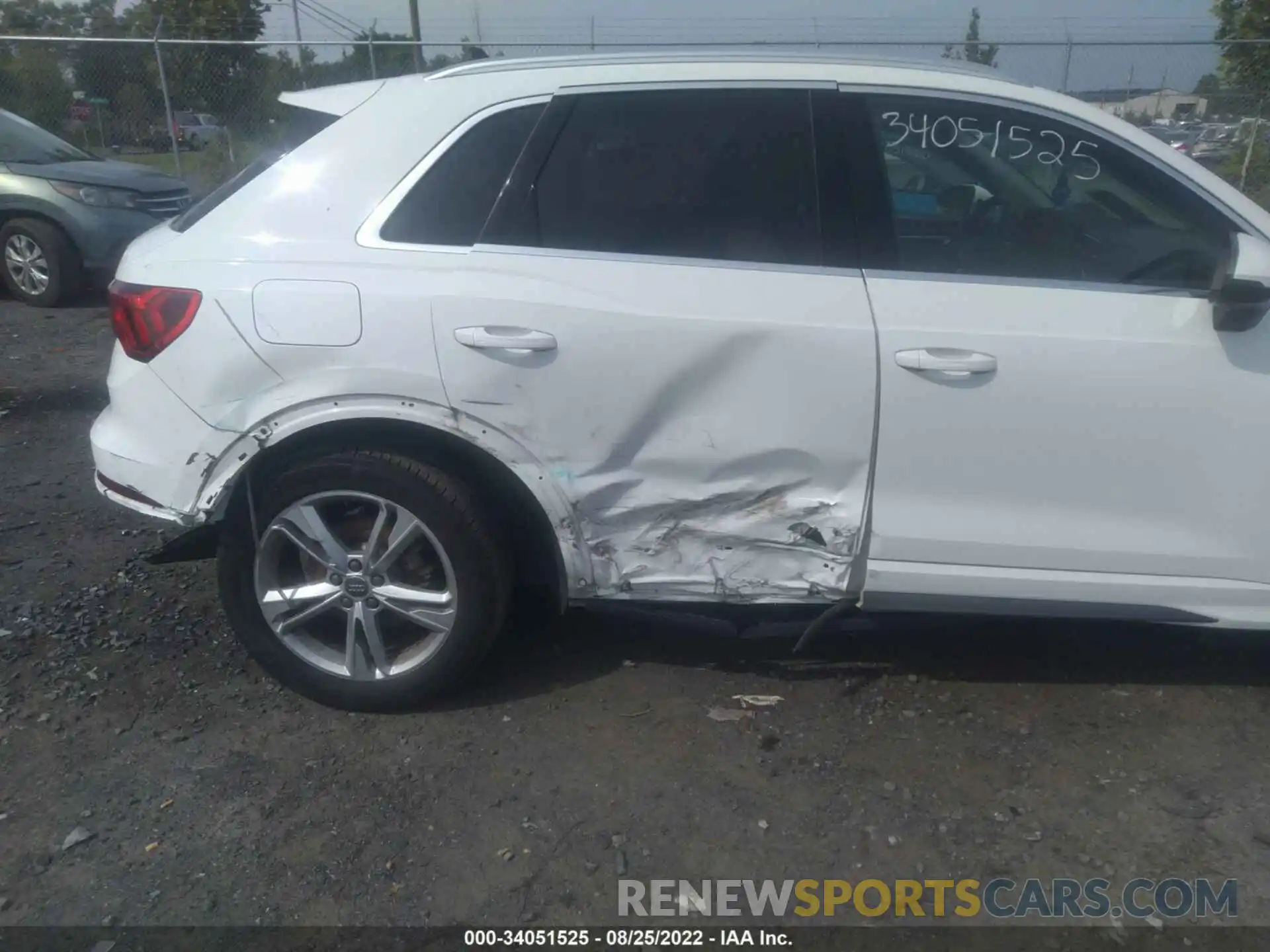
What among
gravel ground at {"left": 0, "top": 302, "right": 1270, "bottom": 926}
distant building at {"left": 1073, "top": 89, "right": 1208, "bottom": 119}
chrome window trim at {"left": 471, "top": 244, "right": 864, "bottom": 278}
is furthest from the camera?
distant building at {"left": 1073, "top": 89, "right": 1208, "bottom": 119}

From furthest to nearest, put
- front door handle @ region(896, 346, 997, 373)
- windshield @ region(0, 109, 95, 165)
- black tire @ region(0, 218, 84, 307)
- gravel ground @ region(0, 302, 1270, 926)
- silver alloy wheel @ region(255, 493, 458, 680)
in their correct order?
Answer: windshield @ region(0, 109, 95, 165), black tire @ region(0, 218, 84, 307), silver alloy wheel @ region(255, 493, 458, 680), front door handle @ region(896, 346, 997, 373), gravel ground @ region(0, 302, 1270, 926)

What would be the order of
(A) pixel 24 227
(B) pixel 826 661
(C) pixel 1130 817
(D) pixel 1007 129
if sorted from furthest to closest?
1. (A) pixel 24 227
2. (B) pixel 826 661
3. (D) pixel 1007 129
4. (C) pixel 1130 817

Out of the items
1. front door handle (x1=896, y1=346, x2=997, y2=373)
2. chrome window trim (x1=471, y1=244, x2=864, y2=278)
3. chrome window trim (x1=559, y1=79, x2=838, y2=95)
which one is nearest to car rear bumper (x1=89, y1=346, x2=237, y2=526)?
chrome window trim (x1=471, y1=244, x2=864, y2=278)

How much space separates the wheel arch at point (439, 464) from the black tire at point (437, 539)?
0.03 meters

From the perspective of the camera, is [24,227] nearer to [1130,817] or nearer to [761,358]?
[761,358]

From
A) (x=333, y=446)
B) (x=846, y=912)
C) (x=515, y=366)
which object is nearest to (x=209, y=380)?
(x=333, y=446)

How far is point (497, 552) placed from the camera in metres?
3.22

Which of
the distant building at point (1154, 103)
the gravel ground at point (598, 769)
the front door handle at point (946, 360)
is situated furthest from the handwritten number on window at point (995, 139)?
the distant building at point (1154, 103)

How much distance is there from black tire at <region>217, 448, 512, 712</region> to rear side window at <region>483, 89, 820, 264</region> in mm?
759

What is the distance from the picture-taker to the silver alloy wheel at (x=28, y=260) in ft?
29.9

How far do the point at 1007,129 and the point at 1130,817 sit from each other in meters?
1.96

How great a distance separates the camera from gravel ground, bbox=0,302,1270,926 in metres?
2.75

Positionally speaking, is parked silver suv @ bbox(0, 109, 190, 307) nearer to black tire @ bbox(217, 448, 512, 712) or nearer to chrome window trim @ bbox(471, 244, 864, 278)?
black tire @ bbox(217, 448, 512, 712)

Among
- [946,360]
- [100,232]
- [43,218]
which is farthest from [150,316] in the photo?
[43,218]
